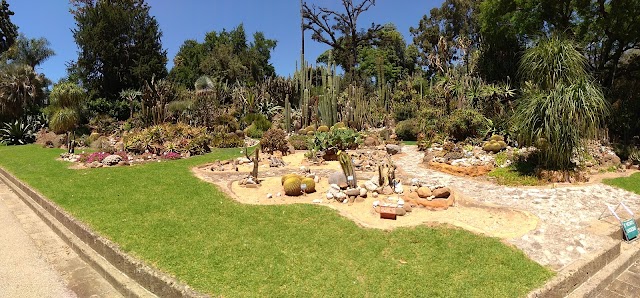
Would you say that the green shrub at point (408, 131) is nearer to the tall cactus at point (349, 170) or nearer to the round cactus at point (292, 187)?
the tall cactus at point (349, 170)

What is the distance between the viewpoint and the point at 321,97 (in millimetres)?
18016

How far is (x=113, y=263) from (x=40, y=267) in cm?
102

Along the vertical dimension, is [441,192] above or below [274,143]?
below

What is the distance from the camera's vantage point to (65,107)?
21109 mm

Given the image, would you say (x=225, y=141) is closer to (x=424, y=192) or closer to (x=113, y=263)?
(x=424, y=192)

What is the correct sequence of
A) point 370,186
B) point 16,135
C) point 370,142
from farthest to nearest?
point 16,135, point 370,142, point 370,186

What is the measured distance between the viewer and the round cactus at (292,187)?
7.38 metres

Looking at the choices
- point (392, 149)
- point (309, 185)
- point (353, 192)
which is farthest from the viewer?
point (392, 149)

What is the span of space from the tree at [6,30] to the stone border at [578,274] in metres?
43.0

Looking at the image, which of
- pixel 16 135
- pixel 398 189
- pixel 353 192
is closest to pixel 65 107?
pixel 16 135

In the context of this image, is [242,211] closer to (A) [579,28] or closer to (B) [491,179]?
(B) [491,179]

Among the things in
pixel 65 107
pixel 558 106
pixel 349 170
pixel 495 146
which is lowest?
pixel 349 170

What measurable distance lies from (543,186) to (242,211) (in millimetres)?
6073

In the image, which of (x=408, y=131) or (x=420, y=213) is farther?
(x=408, y=131)
